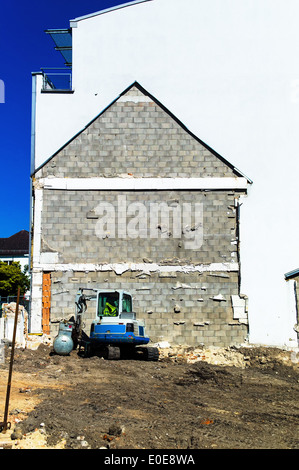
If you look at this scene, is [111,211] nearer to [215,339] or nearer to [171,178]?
[171,178]

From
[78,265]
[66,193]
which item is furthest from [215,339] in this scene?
[66,193]

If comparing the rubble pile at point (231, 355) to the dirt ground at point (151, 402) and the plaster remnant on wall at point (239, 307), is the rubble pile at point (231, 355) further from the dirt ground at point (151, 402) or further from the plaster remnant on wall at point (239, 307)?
the plaster remnant on wall at point (239, 307)

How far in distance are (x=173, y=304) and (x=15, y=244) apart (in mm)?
40851

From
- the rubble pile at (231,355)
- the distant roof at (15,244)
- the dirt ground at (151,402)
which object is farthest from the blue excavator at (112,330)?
the distant roof at (15,244)

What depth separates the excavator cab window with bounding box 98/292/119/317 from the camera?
14.9 m

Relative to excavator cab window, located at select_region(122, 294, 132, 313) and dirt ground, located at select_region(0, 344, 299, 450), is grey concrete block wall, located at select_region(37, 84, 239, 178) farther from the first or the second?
dirt ground, located at select_region(0, 344, 299, 450)

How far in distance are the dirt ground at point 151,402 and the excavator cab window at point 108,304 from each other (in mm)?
1601

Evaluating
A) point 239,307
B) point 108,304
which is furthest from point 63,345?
point 239,307

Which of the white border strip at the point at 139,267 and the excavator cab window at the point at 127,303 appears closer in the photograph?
the excavator cab window at the point at 127,303

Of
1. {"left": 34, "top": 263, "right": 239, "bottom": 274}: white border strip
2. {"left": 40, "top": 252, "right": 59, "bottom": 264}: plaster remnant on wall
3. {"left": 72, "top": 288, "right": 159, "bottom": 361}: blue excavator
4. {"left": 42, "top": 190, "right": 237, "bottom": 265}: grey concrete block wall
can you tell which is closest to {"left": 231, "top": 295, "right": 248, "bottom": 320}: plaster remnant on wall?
{"left": 34, "top": 263, "right": 239, "bottom": 274}: white border strip

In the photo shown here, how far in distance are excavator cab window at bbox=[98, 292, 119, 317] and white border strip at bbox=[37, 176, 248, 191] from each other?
4.83 m

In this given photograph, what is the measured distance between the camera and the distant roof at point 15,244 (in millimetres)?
51078

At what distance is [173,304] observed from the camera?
17.2 meters

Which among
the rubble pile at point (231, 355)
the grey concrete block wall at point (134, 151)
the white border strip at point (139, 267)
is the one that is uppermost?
the grey concrete block wall at point (134, 151)
